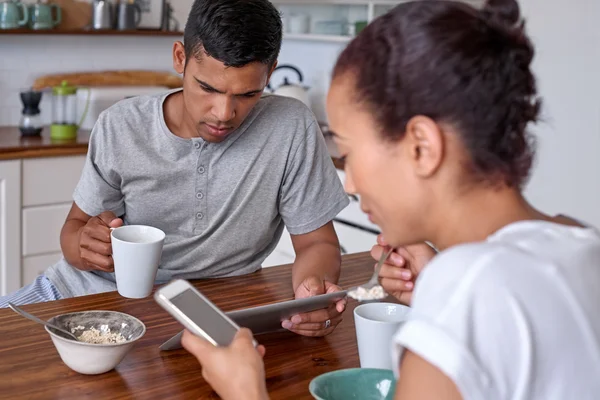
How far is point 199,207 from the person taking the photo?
1.99 metres

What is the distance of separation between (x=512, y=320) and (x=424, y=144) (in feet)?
0.74

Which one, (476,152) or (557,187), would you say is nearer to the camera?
(476,152)

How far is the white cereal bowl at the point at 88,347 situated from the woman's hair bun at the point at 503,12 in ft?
2.36

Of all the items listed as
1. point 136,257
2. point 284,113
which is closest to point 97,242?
point 136,257

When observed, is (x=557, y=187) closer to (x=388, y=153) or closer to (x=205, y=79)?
(x=205, y=79)

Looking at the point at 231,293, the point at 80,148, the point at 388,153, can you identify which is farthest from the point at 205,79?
the point at 80,148

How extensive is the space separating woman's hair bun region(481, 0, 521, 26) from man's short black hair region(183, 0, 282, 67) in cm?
86

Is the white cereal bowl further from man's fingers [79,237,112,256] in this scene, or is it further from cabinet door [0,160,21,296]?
cabinet door [0,160,21,296]

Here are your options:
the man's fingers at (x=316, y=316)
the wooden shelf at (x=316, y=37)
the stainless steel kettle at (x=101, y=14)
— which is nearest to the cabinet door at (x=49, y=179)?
the stainless steel kettle at (x=101, y=14)

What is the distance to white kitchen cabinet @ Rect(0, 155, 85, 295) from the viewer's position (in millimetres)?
3346

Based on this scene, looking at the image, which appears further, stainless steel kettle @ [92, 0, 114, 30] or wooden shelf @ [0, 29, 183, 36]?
stainless steel kettle @ [92, 0, 114, 30]

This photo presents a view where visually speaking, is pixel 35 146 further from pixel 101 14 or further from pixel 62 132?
pixel 101 14

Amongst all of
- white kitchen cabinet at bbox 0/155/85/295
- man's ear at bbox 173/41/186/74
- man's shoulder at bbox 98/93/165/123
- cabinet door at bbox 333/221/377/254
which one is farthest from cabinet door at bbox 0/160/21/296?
man's ear at bbox 173/41/186/74

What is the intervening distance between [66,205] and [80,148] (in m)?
0.25
